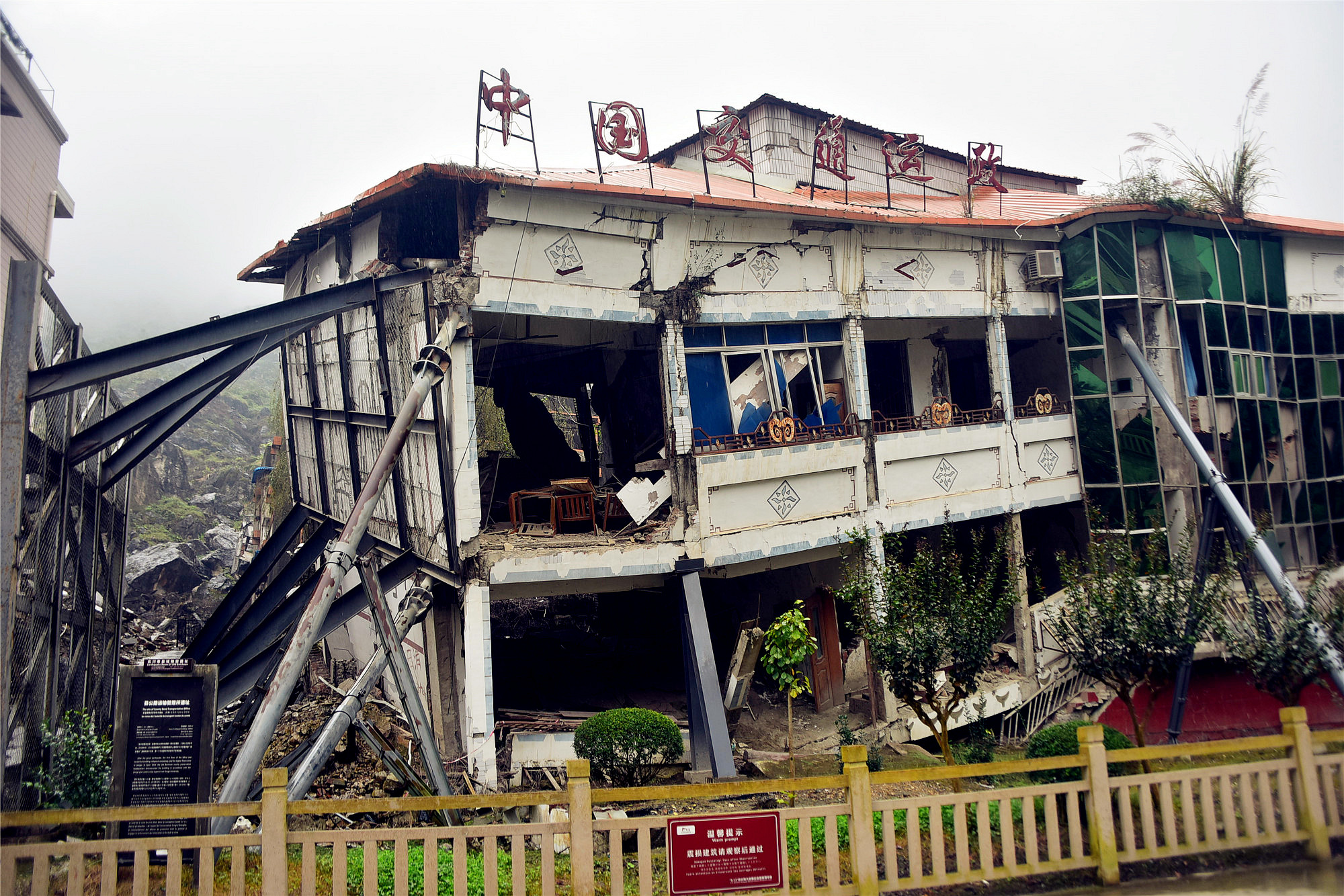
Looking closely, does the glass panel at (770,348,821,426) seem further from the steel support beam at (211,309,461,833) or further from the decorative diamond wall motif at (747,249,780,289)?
the steel support beam at (211,309,461,833)

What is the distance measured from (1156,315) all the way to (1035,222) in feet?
10.3

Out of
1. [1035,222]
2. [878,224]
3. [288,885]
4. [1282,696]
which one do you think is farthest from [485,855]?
[1035,222]

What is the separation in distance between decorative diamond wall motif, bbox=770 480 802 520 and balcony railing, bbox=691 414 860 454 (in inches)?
29.0

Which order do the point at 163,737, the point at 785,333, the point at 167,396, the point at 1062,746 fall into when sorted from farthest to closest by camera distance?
the point at 785,333, the point at 167,396, the point at 1062,746, the point at 163,737

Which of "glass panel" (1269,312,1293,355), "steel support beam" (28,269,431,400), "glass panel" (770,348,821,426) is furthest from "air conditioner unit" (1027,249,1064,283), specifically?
"steel support beam" (28,269,431,400)

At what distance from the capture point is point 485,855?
652cm

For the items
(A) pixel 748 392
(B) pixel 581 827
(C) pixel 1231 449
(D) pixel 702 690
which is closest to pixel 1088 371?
(C) pixel 1231 449

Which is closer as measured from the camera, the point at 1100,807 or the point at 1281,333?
the point at 1100,807

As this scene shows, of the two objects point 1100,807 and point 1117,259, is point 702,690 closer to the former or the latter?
point 1100,807

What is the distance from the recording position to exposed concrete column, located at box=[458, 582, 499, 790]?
10445mm

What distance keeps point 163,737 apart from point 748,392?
31.0ft

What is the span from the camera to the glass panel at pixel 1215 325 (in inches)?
638

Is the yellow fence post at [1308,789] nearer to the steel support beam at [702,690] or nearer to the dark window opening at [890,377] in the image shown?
the steel support beam at [702,690]

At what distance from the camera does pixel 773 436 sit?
1345 centimetres
